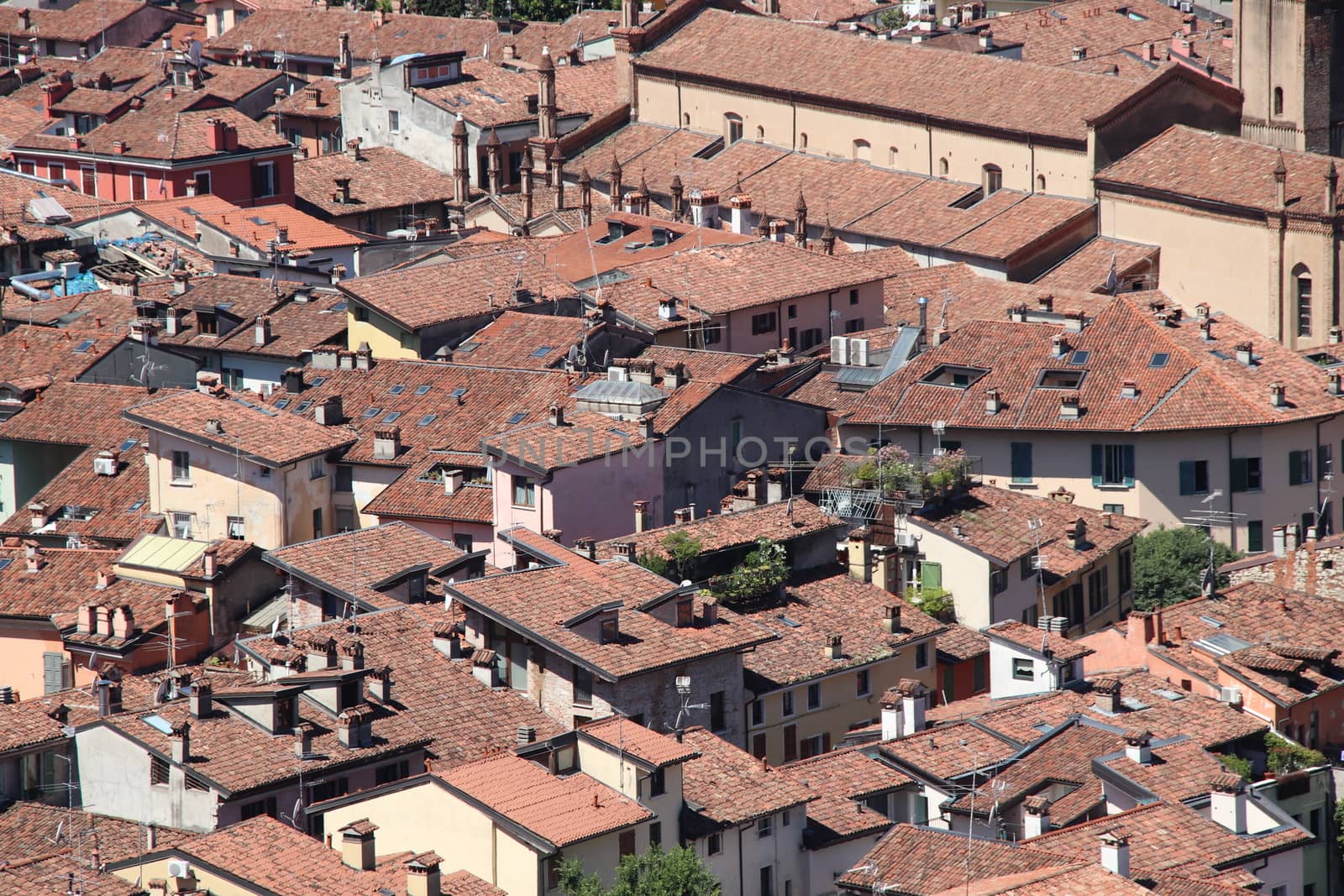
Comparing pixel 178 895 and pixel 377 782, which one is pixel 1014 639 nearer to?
pixel 377 782

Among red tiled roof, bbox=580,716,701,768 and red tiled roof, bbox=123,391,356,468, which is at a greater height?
red tiled roof, bbox=580,716,701,768

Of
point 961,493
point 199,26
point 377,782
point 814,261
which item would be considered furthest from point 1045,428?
point 199,26

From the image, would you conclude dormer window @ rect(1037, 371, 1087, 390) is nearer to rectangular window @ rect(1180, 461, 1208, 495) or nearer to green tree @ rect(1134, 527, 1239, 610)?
rectangular window @ rect(1180, 461, 1208, 495)

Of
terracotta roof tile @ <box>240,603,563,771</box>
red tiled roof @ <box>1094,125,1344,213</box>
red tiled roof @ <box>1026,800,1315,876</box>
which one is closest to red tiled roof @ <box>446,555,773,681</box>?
terracotta roof tile @ <box>240,603,563,771</box>

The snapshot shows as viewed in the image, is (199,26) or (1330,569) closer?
(1330,569)

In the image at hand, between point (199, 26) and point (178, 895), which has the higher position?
point (178, 895)

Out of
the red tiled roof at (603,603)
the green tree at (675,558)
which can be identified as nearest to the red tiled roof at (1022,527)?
the green tree at (675,558)
